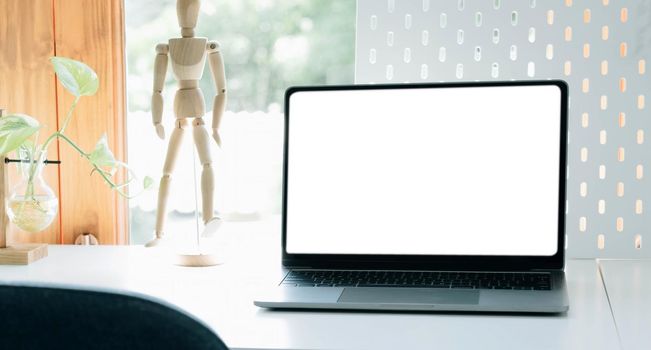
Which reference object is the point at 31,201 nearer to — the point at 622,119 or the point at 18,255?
the point at 18,255

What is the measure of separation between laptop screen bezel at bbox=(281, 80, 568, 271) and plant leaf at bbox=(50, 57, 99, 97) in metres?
0.33

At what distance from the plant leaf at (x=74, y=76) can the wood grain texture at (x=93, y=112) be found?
18 centimetres

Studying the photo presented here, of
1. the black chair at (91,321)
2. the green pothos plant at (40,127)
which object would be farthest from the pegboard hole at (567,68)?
the black chair at (91,321)

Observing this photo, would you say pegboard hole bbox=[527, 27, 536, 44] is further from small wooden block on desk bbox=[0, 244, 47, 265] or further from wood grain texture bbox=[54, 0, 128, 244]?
small wooden block on desk bbox=[0, 244, 47, 265]

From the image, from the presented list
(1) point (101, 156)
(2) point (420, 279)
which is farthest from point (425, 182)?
(1) point (101, 156)

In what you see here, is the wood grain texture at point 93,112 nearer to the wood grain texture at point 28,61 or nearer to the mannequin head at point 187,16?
the wood grain texture at point 28,61

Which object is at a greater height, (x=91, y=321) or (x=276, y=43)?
(x=276, y=43)

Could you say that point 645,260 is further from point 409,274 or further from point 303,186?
point 303,186

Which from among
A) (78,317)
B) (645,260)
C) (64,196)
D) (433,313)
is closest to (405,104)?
(433,313)

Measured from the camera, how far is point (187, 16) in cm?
119

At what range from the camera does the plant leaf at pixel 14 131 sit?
1155 millimetres

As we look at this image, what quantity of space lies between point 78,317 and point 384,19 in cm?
96

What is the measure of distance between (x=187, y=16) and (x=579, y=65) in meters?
0.61

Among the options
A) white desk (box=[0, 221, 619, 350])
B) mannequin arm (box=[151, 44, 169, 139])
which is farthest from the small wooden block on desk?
mannequin arm (box=[151, 44, 169, 139])
